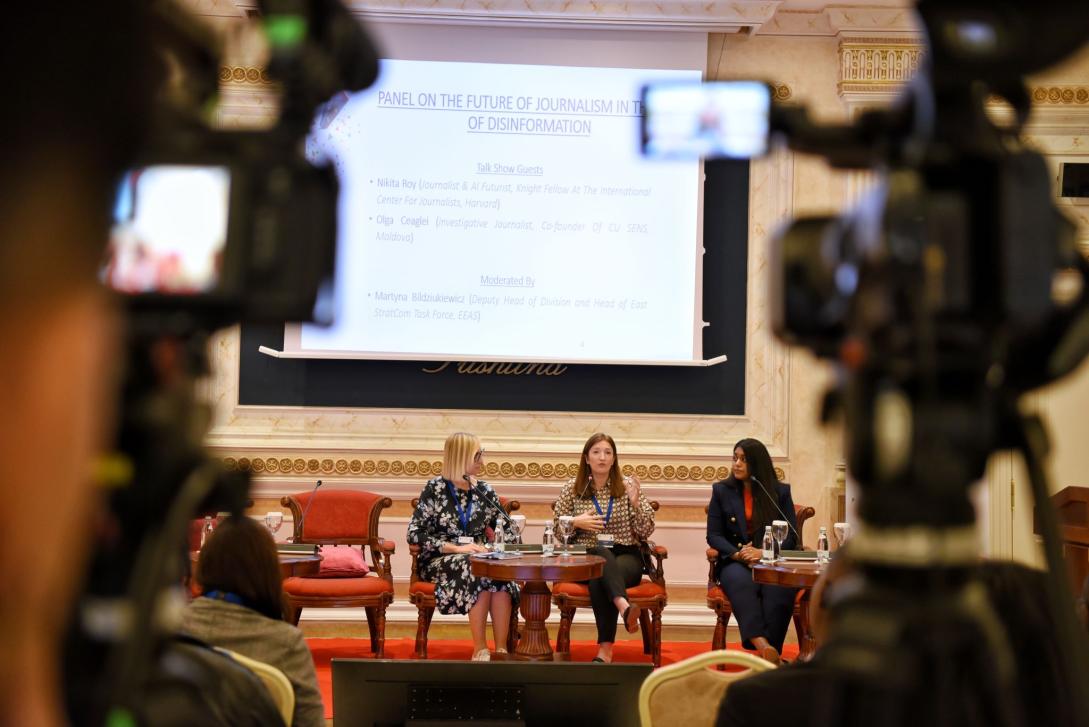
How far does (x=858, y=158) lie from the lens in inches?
36.6

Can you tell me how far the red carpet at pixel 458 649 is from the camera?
6.41m

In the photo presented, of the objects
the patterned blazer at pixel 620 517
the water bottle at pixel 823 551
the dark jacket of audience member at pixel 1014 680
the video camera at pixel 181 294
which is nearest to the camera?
the video camera at pixel 181 294

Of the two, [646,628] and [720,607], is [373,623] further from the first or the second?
[720,607]

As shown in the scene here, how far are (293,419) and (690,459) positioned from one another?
8.37 ft

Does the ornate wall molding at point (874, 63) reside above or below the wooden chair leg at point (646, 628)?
above

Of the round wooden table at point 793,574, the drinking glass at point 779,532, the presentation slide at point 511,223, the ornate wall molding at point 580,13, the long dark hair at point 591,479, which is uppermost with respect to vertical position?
the ornate wall molding at point 580,13

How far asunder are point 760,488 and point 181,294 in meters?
5.70

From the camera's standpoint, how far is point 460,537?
6.09 metres

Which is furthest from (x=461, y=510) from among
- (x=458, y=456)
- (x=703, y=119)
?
(x=703, y=119)

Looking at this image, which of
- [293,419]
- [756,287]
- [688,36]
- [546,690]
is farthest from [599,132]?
[546,690]

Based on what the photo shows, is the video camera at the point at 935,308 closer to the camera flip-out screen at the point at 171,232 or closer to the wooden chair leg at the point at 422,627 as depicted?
the camera flip-out screen at the point at 171,232

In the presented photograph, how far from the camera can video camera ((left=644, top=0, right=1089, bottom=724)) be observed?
0.77 metres

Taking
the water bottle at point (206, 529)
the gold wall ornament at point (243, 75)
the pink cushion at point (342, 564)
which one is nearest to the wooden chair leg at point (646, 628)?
the pink cushion at point (342, 564)

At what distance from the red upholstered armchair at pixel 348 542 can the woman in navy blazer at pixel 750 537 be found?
1853 millimetres
